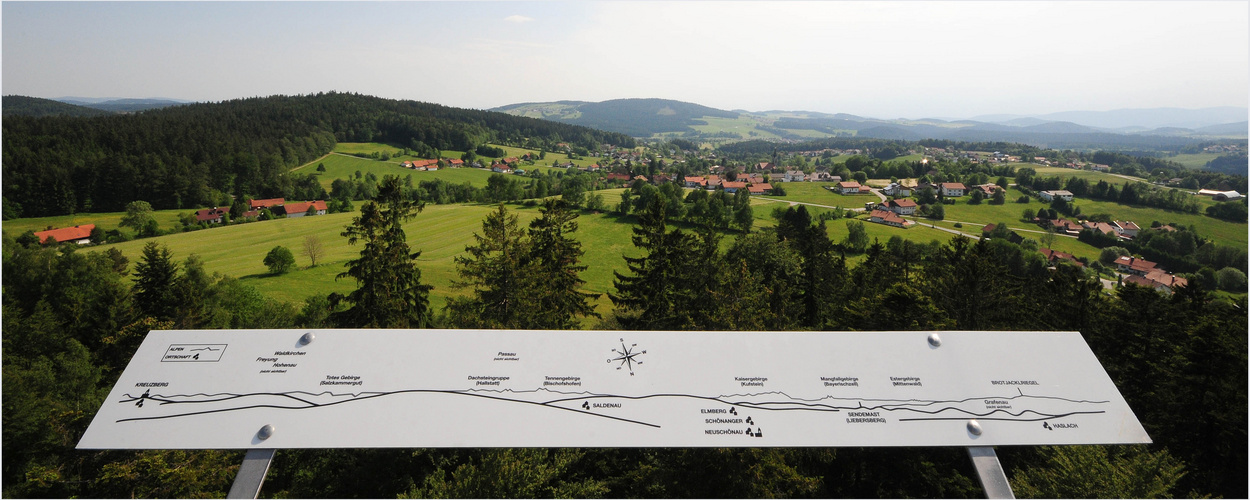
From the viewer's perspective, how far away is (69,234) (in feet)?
170

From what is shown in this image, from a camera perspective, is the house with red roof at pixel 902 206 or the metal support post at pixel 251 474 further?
the house with red roof at pixel 902 206

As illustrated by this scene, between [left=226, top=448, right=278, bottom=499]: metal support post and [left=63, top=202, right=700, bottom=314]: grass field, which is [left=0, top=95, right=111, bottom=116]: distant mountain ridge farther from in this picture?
[left=226, top=448, right=278, bottom=499]: metal support post

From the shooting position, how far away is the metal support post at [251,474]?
189 inches

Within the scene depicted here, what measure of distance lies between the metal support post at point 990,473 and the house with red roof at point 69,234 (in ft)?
249

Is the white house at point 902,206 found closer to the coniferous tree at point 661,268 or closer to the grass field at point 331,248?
the grass field at point 331,248

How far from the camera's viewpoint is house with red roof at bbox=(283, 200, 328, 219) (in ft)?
229

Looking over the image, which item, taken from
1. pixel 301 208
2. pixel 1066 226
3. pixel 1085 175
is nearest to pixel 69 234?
pixel 301 208

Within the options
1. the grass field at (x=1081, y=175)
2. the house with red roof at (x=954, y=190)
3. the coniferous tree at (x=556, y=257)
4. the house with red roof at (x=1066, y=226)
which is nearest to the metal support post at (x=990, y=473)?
the coniferous tree at (x=556, y=257)

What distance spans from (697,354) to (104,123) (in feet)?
406

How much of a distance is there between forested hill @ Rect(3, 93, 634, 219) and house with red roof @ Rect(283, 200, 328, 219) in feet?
31.0

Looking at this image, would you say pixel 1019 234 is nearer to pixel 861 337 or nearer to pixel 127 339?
pixel 861 337

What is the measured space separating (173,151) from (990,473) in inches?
4420

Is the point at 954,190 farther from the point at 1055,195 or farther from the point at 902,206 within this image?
the point at 902,206

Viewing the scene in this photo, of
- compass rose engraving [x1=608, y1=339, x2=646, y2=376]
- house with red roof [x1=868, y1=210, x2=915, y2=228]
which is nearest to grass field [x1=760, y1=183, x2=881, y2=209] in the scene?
house with red roof [x1=868, y1=210, x2=915, y2=228]
